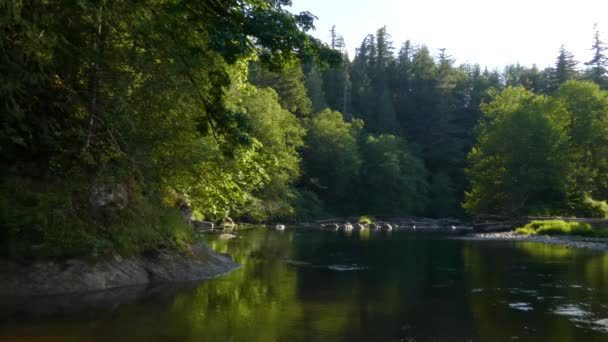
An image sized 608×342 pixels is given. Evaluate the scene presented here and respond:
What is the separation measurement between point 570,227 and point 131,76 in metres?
36.6

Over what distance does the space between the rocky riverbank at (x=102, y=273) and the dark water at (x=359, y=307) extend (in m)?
1.20

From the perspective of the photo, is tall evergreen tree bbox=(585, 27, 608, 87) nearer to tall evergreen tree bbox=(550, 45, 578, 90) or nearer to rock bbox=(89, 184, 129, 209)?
tall evergreen tree bbox=(550, 45, 578, 90)

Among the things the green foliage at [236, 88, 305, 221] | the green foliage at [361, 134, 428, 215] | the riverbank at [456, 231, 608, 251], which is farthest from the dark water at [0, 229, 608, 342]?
the green foliage at [361, 134, 428, 215]

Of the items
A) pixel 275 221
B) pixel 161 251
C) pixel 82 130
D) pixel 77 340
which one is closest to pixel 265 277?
pixel 161 251

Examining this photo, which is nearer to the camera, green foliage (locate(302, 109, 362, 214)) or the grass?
the grass

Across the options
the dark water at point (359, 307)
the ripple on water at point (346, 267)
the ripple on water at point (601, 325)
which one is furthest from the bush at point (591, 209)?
the ripple on water at point (601, 325)

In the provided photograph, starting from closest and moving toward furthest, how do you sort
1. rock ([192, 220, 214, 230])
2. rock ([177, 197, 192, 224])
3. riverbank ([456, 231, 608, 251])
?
rock ([177, 197, 192, 224]) < riverbank ([456, 231, 608, 251]) < rock ([192, 220, 214, 230])

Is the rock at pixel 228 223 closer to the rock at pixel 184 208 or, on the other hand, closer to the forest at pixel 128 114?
the forest at pixel 128 114

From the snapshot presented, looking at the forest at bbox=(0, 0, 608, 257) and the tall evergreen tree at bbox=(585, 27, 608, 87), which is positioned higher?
the tall evergreen tree at bbox=(585, 27, 608, 87)

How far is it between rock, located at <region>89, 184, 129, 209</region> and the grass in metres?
35.1

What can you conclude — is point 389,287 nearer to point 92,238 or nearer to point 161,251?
point 161,251

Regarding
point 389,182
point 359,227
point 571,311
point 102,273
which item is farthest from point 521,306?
point 389,182

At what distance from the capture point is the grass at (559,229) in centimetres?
4012

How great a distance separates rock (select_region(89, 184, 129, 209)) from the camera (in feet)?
51.0
